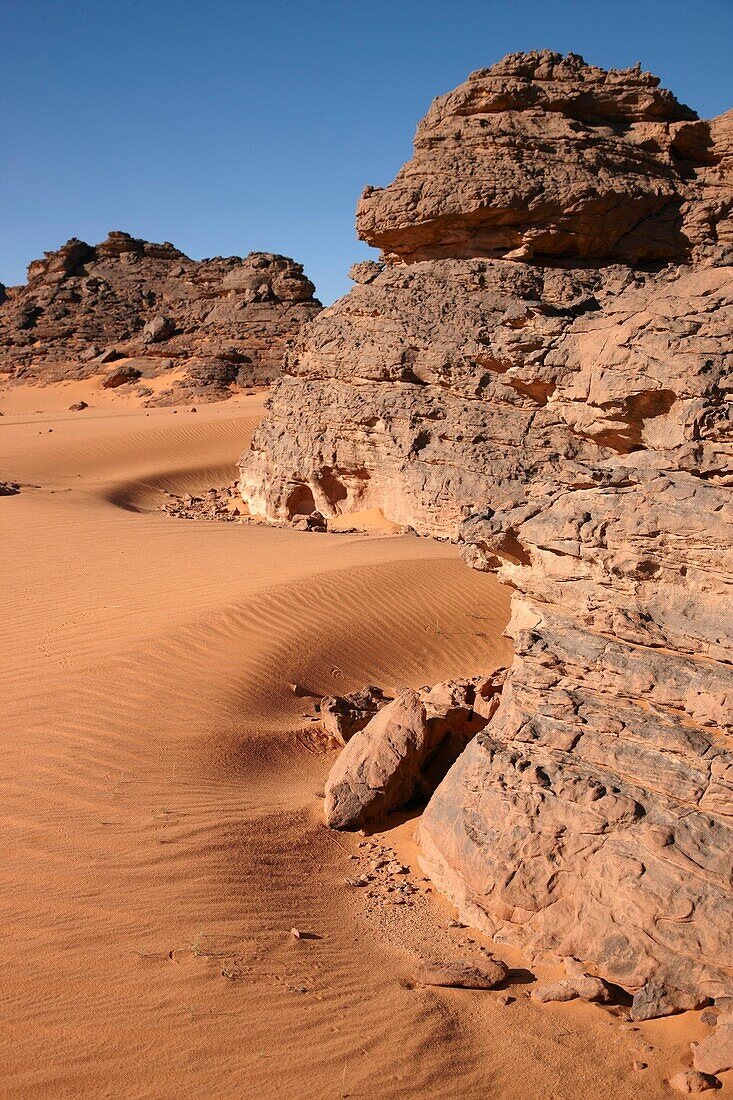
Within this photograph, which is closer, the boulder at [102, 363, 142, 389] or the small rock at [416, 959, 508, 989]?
the small rock at [416, 959, 508, 989]

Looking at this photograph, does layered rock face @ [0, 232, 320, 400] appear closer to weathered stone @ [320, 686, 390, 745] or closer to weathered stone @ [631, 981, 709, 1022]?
weathered stone @ [320, 686, 390, 745]

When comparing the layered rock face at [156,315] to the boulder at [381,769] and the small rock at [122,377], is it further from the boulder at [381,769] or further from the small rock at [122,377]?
the boulder at [381,769]

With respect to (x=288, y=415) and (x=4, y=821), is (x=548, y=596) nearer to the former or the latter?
(x=4, y=821)

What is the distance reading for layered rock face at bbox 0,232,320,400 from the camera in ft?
119

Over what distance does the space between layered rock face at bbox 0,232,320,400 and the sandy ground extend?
79.9ft

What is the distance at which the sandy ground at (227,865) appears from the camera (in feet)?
11.9

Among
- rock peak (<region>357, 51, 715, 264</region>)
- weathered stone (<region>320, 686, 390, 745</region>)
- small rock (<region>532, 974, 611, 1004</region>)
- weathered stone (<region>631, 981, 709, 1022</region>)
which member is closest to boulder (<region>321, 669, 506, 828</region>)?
weathered stone (<region>320, 686, 390, 745</region>)

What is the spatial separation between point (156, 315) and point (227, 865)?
41833 mm

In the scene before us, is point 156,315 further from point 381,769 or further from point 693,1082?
point 693,1082

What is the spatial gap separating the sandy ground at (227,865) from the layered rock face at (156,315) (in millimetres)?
24354

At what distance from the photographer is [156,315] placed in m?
43.1

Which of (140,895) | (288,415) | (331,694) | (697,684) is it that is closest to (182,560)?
(331,694)

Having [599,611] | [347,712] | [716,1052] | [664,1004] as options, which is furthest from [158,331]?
[716,1052]

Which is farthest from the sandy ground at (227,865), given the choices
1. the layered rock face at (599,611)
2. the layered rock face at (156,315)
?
the layered rock face at (156,315)
